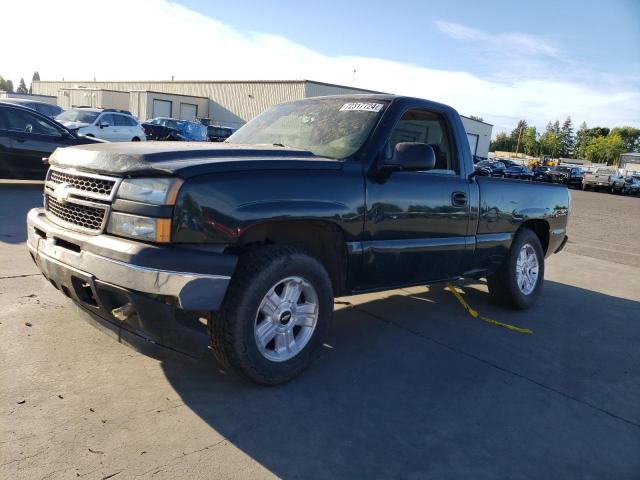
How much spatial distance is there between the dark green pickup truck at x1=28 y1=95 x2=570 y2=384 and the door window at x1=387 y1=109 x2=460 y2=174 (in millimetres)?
12

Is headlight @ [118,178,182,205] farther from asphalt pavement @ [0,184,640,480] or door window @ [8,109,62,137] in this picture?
door window @ [8,109,62,137]

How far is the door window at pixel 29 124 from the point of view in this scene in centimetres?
984

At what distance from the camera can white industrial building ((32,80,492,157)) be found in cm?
4575

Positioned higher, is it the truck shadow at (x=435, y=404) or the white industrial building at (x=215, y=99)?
the white industrial building at (x=215, y=99)

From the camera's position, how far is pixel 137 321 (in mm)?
2846

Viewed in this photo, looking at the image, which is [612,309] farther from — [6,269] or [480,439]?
[6,269]

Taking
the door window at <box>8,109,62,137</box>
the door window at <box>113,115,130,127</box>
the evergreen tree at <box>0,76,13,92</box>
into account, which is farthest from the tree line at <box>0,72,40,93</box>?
the door window at <box>8,109,62,137</box>

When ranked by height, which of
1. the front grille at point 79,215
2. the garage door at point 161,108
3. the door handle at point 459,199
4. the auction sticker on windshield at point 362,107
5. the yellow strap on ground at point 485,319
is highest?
the garage door at point 161,108

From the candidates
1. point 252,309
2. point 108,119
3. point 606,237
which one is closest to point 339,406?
point 252,309

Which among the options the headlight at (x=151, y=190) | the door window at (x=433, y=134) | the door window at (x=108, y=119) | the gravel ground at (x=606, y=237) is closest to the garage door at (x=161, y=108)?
the door window at (x=108, y=119)

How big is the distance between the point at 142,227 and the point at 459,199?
8.81ft

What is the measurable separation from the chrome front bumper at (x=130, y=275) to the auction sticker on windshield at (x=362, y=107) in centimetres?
Answer: 191

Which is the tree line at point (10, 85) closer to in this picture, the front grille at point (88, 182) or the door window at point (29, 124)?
the door window at point (29, 124)

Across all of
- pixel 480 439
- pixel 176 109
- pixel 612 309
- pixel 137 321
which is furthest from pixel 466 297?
pixel 176 109
